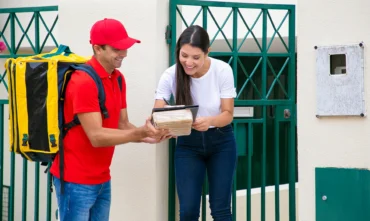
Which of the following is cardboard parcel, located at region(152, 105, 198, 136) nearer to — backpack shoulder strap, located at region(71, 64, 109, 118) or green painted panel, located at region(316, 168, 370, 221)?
backpack shoulder strap, located at region(71, 64, 109, 118)

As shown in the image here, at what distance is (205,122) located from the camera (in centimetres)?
291

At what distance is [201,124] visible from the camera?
114 inches

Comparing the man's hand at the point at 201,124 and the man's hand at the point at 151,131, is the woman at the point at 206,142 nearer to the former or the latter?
the man's hand at the point at 201,124

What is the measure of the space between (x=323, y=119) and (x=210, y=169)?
2.69 feet

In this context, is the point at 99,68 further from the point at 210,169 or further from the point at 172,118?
the point at 210,169

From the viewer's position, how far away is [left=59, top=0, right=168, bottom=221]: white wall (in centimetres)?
356

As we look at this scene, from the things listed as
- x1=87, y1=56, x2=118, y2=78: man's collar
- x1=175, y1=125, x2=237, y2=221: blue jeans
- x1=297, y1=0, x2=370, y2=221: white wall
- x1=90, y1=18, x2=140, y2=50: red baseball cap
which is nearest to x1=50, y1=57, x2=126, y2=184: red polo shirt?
x1=87, y1=56, x2=118, y2=78: man's collar

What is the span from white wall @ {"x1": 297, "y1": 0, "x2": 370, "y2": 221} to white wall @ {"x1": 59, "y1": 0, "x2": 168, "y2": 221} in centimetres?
95

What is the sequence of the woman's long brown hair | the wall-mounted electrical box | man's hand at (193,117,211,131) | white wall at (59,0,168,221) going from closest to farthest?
man's hand at (193,117,211,131) < the woman's long brown hair < the wall-mounted electrical box < white wall at (59,0,168,221)

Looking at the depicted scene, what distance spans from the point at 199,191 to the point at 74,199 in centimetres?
86

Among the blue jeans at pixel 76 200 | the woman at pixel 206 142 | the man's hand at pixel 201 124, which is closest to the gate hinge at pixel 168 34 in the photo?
the woman at pixel 206 142

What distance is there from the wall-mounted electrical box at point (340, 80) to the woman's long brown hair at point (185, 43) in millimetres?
805

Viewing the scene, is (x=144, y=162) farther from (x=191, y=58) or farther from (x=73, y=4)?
(x=73, y=4)

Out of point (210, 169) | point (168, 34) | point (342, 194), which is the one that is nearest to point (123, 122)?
point (210, 169)
